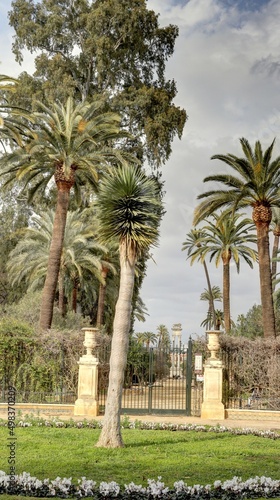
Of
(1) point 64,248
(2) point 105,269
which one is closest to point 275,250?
(2) point 105,269

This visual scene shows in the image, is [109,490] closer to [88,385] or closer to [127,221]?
[127,221]

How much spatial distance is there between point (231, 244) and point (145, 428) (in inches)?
1111

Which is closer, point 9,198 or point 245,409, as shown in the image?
point 245,409

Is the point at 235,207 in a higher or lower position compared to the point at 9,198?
lower

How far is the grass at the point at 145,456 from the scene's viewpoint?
1041 centimetres

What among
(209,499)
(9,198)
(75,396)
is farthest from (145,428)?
(9,198)

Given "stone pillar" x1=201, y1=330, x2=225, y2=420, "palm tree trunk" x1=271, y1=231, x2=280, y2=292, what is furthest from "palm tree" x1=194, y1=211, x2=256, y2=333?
"stone pillar" x1=201, y1=330, x2=225, y2=420

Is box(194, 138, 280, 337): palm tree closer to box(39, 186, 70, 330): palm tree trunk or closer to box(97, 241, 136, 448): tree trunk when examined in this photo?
box(39, 186, 70, 330): palm tree trunk

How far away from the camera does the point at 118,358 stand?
13.1m

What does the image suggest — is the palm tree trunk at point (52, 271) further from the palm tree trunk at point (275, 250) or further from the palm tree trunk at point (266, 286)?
the palm tree trunk at point (275, 250)

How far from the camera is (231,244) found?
43969 mm

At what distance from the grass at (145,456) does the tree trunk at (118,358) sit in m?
0.34

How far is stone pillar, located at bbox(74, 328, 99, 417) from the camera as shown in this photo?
2058 cm

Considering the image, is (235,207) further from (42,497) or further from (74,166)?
(42,497)
